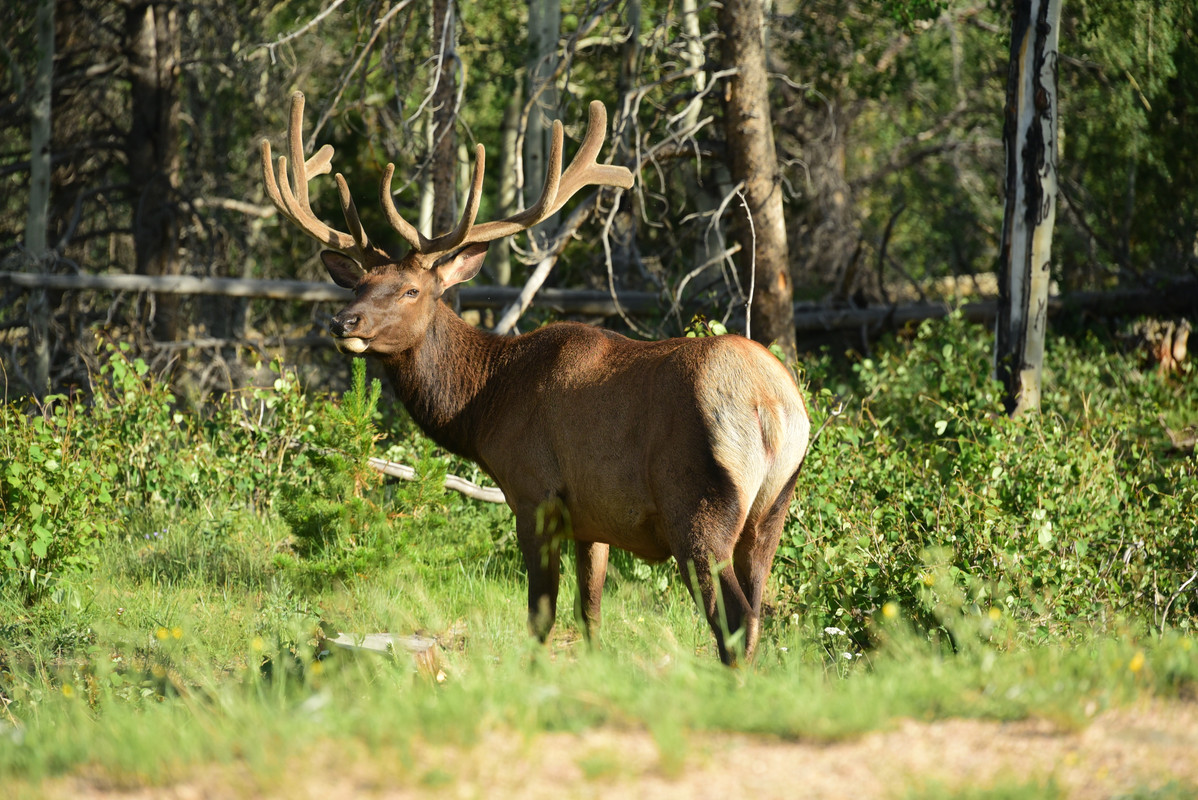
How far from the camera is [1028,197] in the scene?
335 inches

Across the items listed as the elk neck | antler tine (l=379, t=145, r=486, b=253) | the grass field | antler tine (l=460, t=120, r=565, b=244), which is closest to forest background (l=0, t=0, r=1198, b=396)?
antler tine (l=460, t=120, r=565, b=244)

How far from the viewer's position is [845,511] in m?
6.24

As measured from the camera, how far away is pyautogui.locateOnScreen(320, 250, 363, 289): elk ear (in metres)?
6.38

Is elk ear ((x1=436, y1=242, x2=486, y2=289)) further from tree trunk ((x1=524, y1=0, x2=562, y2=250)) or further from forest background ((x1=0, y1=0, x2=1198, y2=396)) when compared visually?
tree trunk ((x1=524, y1=0, x2=562, y2=250))

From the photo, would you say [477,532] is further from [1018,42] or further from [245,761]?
[1018,42]

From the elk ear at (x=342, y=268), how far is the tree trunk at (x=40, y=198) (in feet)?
20.3

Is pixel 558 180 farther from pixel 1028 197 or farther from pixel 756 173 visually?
pixel 1028 197

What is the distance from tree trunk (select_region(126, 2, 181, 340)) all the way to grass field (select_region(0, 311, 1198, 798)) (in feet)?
11.2

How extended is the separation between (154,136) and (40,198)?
1548mm

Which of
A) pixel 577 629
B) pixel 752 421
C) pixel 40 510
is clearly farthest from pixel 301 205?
pixel 752 421

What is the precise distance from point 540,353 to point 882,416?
4769 mm

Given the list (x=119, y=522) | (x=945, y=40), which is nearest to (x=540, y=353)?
(x=119, y=522)

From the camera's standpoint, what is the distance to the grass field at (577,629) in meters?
2.99

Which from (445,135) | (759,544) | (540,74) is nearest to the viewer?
(759,544)
